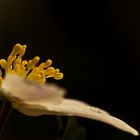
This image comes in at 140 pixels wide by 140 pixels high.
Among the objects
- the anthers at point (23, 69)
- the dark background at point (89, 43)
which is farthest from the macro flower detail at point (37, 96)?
the dark background at point (89, 43)

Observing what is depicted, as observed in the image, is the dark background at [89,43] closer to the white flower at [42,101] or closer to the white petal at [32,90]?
the white flower at [42,101]

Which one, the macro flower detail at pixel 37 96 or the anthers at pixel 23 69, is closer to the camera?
A: the macro flower detail at pixel 37 96

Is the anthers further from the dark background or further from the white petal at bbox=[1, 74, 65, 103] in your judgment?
the dark background

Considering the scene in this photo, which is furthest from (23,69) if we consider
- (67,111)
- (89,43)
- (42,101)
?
(89,43)

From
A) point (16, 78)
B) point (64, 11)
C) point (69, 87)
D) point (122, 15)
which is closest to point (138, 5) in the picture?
point (122, 15)

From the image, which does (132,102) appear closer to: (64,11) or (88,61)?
(88,61)
